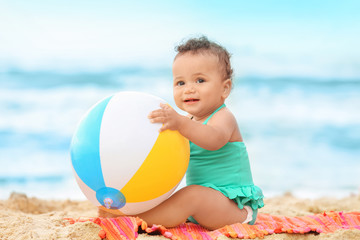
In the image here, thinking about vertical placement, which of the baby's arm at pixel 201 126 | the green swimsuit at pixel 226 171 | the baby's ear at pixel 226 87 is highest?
the baby's ear at pixel 226 87

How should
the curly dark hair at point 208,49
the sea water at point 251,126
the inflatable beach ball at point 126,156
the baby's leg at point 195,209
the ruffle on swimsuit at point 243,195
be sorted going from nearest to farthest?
the inflatable beach ball at point 126,156 < the baby's leg at point 195,209 < the ruffle on swimsuit at point 243,195 < the curly dark hair at point 208,49 < the sea water at point 251,126

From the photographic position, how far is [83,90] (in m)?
13.6

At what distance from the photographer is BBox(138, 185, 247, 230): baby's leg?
278cm

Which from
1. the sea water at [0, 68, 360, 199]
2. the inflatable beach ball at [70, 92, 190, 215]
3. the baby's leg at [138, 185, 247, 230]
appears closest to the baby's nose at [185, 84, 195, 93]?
the inflatable beach ball at [70, 92, 190, 215]

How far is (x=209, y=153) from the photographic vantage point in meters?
3.05

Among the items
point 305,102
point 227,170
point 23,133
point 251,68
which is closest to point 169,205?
point 227,170

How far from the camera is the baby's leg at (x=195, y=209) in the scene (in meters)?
2.78

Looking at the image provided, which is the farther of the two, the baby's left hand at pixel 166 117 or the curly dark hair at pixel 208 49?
the curly dark hair at pixel 208 49

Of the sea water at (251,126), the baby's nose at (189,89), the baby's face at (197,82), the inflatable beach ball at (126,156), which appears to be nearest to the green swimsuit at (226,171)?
the baby's face at (197,82)

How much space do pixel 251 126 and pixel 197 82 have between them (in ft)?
28.9

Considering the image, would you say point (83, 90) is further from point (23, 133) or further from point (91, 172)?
point (91, 172)

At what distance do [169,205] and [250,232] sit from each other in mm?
573

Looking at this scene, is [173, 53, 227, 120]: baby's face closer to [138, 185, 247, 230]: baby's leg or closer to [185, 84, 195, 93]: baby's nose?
[185, 84, 195, 93]: baby's nose

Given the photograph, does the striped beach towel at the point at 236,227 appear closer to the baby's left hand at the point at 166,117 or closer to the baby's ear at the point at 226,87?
the baby's left hand at the point at 166,117
